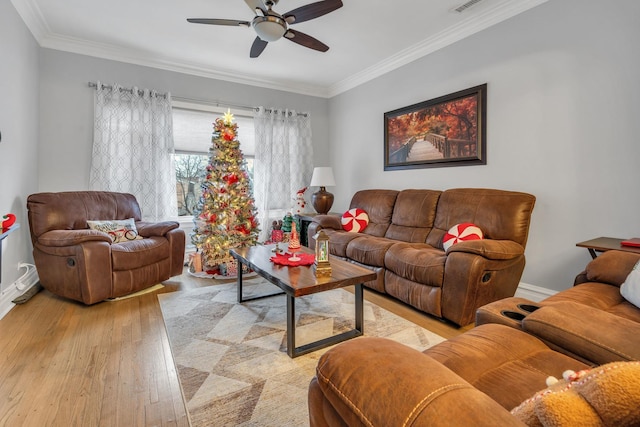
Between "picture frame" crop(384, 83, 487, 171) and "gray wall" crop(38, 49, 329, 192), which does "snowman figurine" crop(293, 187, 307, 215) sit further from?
"gray wall" crop(38, 49, 329, 192)

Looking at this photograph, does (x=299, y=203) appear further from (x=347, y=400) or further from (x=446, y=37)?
(x=347, y=400)

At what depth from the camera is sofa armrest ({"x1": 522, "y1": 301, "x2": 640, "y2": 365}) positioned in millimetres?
970

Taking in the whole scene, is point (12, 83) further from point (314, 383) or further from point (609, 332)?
point (609, 332)

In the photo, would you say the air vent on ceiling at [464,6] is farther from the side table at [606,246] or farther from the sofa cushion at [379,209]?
the side table at [606,246]

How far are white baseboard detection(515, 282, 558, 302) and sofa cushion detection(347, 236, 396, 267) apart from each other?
121 cm

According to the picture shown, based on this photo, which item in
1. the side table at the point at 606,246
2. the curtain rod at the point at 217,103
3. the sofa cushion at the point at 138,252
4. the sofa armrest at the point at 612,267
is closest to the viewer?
the sofa armrest at the point at 612,267

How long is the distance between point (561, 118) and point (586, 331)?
2.23m

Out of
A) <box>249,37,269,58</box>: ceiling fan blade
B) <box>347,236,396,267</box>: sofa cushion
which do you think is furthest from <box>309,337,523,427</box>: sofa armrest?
<box>249,37,269,58</box>: ceiling fan blade

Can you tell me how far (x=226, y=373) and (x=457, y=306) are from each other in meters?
1.64

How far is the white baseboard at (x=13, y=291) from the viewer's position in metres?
2.59

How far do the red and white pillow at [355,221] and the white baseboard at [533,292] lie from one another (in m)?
1.74

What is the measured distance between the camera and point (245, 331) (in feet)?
7.61

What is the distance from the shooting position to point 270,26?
2.38 metres

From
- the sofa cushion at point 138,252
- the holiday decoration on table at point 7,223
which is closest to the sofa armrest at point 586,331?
the sofa cushion at point 138,252
